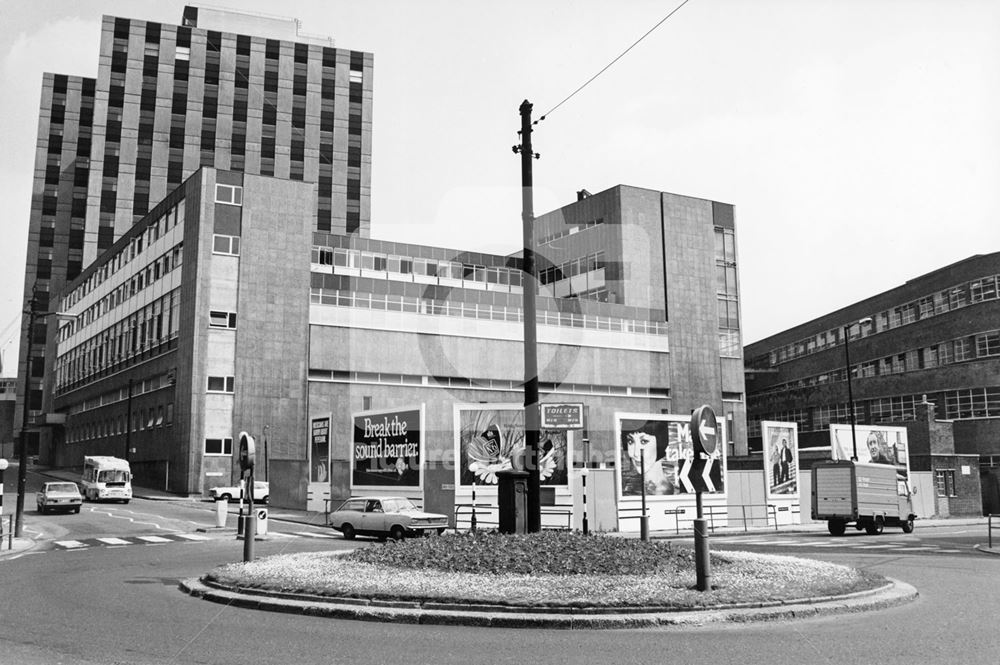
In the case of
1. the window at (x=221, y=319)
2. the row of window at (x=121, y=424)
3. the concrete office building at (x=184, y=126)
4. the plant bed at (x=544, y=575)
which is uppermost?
the concrete office building at (x=184, y=126)

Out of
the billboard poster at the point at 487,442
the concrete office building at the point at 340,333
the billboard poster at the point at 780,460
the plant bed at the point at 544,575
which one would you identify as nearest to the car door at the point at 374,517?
the billboard poster at the point at 487,442

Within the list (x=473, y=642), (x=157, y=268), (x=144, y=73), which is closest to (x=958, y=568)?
(x=473, y=642)

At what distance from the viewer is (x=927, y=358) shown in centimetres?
6638

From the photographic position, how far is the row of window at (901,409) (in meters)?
60.3

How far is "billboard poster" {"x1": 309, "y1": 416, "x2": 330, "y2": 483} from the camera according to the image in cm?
4169

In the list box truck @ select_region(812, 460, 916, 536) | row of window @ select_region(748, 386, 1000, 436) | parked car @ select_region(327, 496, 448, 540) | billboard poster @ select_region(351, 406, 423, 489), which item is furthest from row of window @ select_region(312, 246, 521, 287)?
box truck @ select_region(812, 460, 916, 536)

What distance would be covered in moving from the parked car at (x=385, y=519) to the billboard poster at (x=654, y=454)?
766 centimetres

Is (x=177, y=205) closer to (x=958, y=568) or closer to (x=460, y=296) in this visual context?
(x=460, y=296)

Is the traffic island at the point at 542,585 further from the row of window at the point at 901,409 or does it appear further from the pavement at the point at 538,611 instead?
the row of window at the point at 901,409

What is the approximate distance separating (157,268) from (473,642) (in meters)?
61.0

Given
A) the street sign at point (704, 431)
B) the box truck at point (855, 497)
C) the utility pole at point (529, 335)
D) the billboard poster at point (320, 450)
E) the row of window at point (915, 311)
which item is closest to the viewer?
the street sign at point (704, 431)

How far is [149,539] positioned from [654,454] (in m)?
Result: 18.4

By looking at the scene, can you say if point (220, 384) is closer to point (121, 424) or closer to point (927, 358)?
point (121, 424)

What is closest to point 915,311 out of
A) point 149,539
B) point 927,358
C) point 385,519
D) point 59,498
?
point 927,358
